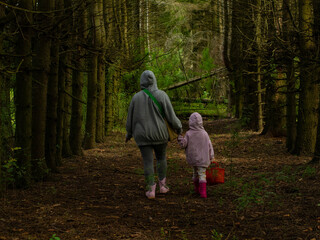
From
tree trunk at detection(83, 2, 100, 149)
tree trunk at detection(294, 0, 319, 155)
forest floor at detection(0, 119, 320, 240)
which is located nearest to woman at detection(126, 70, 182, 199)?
forest floor at detection(0, 119, 320, 240)

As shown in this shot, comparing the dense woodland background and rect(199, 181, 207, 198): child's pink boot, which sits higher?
the dense woodland background

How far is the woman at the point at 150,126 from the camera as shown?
7.46 metres

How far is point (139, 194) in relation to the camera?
7.75m

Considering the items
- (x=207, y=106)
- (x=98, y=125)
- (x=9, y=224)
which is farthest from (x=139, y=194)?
(x=207, y=106)

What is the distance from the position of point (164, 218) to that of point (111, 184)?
9.48 feet

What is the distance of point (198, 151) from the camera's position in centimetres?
737

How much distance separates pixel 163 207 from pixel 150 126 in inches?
58.5

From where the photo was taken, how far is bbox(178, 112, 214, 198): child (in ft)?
24.0

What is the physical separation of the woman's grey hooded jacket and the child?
297mm

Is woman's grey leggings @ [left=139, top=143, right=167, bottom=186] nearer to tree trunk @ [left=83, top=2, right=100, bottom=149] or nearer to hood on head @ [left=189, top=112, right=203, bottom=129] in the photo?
hood on head @ [left=189, top=112, right=203, bottom=129]

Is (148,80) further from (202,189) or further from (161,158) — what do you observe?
(202,189)

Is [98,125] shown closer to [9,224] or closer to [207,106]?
[9,224]

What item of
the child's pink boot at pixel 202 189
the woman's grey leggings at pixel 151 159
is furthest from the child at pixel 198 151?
the woman's grey leggings at pixel 151 159

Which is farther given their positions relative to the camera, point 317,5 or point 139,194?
point 317,5
